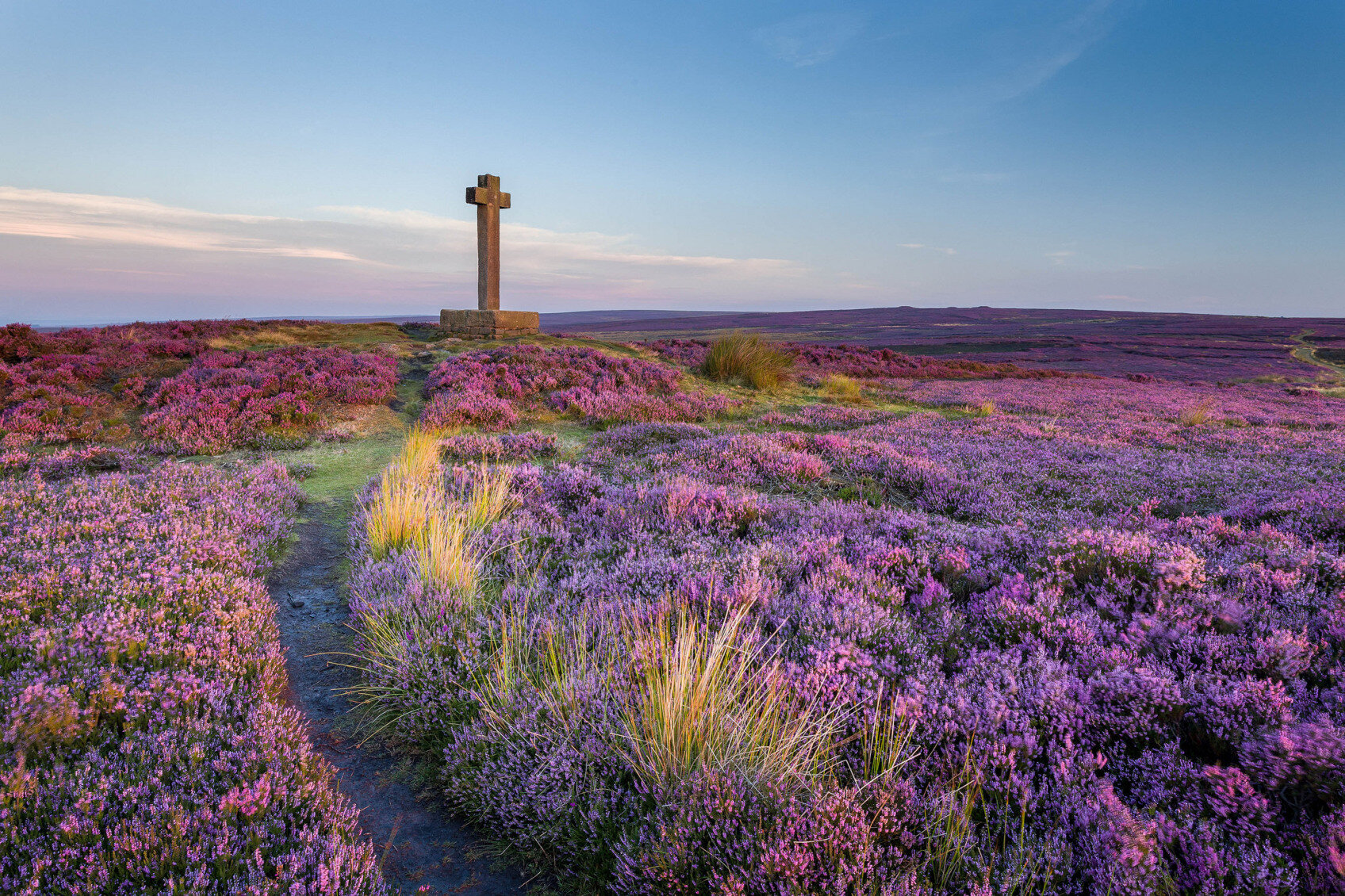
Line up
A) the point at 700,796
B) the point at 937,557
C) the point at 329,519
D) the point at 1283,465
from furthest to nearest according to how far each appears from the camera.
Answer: the point at 1283,465
the point at 329,519
the point at 937,557
the point at 700,796

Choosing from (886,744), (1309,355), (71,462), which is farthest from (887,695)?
(1309,355)

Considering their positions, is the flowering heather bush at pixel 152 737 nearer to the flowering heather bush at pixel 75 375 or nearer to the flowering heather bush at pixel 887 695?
the flowering heather bush at pixel 887 695

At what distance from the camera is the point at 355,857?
2.12 metres

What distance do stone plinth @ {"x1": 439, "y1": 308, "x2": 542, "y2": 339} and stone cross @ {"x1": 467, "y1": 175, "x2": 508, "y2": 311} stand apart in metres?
0.36

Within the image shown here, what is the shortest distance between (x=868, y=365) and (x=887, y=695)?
2450cm

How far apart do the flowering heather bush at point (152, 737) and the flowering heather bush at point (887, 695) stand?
0.63 meters

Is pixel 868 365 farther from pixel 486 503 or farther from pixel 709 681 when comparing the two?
pixel 709 681

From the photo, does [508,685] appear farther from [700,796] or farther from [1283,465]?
[1283,465]

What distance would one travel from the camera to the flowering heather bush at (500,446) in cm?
857

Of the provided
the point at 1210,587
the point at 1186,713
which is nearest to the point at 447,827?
the point at 1186,713

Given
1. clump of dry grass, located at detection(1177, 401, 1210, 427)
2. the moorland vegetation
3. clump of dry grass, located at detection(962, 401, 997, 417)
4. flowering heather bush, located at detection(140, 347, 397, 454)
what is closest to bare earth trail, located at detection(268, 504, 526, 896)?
the moorland vegetation

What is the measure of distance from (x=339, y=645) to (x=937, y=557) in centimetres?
425

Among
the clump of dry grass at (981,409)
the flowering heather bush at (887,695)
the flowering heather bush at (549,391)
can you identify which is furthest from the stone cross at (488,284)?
the flowering heather bush at (887,695)

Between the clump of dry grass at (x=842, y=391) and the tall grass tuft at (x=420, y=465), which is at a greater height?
the clump of dry grass at (x=842, y=391)
